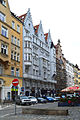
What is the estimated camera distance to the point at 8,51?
36.9 metres

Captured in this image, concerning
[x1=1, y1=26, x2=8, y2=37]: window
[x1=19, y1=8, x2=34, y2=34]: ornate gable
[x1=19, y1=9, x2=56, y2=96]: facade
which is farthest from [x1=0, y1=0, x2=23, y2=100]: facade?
[x1=19, y1=8, x2=34, y2=34]: ornate gable

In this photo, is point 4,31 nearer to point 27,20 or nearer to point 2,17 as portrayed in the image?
point 2,17

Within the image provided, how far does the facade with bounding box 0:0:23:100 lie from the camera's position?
3491cm

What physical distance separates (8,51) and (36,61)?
14431 millimetres

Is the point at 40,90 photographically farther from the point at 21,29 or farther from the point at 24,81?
the point at 21,29

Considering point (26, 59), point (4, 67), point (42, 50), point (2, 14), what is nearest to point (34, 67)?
point (26, 59)

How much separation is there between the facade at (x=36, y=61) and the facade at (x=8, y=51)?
102 inches

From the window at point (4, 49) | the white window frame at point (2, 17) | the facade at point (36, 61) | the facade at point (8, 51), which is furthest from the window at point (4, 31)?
the facade at point (36, 61)

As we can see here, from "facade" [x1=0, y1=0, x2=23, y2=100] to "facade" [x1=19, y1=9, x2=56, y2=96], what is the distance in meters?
2.60

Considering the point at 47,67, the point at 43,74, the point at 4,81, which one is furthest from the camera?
the point at 47,67

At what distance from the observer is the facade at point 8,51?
34.9 m

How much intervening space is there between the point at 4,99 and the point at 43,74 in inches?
821

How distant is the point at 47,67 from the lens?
58.2 m

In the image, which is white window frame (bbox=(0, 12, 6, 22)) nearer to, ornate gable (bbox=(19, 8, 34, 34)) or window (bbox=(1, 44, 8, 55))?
window (bbox=(1, 44, 8, 55))
